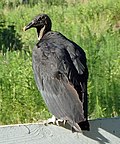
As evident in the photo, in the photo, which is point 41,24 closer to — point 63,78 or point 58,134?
point 63,78

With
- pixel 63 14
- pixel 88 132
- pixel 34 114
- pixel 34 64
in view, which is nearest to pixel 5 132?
pixel 88 132

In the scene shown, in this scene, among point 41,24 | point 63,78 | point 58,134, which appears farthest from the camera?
point 41,24

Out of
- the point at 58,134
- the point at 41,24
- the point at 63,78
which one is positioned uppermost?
the point at 41,24

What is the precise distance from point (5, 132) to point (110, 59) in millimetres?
3403

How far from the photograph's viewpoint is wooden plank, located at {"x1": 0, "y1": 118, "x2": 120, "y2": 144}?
242 centimetres

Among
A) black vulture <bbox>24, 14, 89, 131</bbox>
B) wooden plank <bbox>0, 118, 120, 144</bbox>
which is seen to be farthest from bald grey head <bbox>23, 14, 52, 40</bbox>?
wooden plank <bbox>0, 118, 120, 144</bbox>

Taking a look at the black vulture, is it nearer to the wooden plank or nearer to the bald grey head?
the wooden plank

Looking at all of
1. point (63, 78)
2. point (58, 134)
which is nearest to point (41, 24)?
point (63, 78)

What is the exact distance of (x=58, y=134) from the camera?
8.59ft

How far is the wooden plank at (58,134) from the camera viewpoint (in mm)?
2416

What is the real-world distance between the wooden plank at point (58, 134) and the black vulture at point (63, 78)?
6cm

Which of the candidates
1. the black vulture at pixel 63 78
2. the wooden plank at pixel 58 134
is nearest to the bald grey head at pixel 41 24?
the black vulture at pixel 63 78

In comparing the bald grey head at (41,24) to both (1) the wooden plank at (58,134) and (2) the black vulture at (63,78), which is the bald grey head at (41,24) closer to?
(2) the black vulture at (63,78)

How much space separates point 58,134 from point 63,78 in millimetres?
566
